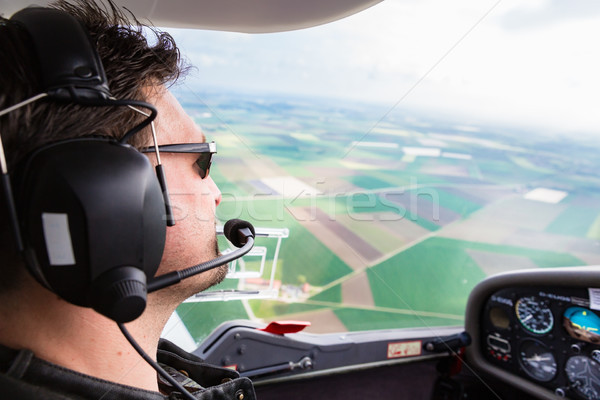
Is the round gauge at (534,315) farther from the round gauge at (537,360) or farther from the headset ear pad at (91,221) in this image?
the headset ear pad at (91,221)

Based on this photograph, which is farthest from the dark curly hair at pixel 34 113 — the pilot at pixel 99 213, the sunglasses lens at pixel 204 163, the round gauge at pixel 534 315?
the round gauge at pixel 534 315

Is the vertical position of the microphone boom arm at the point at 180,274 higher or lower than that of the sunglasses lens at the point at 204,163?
lower

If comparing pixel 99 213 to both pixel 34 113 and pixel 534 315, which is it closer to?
pixel 34 113

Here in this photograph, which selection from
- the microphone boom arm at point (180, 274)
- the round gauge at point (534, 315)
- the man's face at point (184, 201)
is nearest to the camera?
the microphone boom arm at point (180, 274)

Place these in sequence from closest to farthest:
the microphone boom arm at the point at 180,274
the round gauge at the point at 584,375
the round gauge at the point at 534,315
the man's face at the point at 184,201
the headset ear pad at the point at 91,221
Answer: the headset ear pad at the point at 91,221, the microphone boom arm at the point at 180,274, the man's face at the point at 184,201, the round gauge at the point at 584,375, the round gauge at the point at 534,315

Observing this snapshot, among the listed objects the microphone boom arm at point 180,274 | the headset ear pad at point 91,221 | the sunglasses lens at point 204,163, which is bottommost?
the microphone boom arm at point 180,274

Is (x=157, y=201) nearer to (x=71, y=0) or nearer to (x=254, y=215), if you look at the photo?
(x=71, y=0)

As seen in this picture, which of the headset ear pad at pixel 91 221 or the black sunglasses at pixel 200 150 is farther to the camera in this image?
the black sunglasses at pixel 200 150

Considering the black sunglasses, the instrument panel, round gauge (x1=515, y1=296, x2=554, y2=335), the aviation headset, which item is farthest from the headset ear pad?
round gauge (x1=515, y1=296, x2=554, y2=335)
